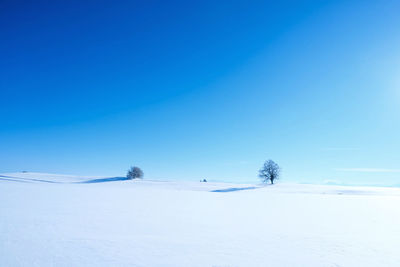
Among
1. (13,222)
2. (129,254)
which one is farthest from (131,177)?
(129,254)

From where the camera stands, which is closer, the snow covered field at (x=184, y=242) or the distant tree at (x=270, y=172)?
the snow covered field at (x=184, y=242)

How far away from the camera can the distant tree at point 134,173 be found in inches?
2387

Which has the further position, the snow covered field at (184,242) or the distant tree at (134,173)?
the distant tree at (134,173)

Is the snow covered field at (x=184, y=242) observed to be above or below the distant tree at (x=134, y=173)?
below

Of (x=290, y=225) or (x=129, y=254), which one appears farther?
(x=290, y=225)

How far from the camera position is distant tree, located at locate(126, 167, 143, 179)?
6062 centimetres

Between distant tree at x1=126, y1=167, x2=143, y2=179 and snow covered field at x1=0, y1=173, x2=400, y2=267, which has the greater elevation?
distant tree at x1=126, y1=167, x2=143, y2=179

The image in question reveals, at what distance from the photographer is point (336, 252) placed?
5812mm

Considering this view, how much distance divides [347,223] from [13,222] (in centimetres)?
1428

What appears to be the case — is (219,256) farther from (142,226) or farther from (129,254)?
(142,226)

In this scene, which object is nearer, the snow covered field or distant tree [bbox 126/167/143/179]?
the snow covered field

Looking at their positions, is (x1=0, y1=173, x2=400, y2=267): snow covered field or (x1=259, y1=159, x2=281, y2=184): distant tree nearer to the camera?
(x1=0, y1=173, x2=400, y2=267): snow covered field

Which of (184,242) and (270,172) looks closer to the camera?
(184,242)

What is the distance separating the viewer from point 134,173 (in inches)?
2404
